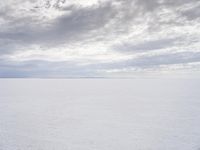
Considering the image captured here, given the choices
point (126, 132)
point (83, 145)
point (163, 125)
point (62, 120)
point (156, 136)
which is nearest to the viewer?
point (83, 145)

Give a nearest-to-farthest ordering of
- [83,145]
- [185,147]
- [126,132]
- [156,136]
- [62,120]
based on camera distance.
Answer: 1. [185,147]
2. [83,145]
3. [156,136]
4. [126,132]
5. [62,120]

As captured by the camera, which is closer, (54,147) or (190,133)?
(54,147)

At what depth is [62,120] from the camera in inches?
699

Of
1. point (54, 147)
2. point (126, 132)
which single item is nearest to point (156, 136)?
point (126, 132)

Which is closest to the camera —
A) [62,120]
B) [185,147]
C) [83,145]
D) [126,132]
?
[185,147]

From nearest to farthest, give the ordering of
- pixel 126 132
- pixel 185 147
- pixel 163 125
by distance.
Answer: pixel 185 147 < pixel 126 132 < pixel 163 125

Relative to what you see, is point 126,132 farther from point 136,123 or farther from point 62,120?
point 62,120

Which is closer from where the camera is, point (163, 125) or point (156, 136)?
point (156, 136)

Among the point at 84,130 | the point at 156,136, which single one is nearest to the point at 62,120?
the point at 84,130

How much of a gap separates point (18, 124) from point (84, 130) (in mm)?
6637

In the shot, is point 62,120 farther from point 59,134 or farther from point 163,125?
point 163,125

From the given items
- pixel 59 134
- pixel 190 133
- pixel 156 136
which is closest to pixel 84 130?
pixel 59 134

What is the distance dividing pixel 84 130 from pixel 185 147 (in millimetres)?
7488

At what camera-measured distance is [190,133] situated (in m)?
13.7
